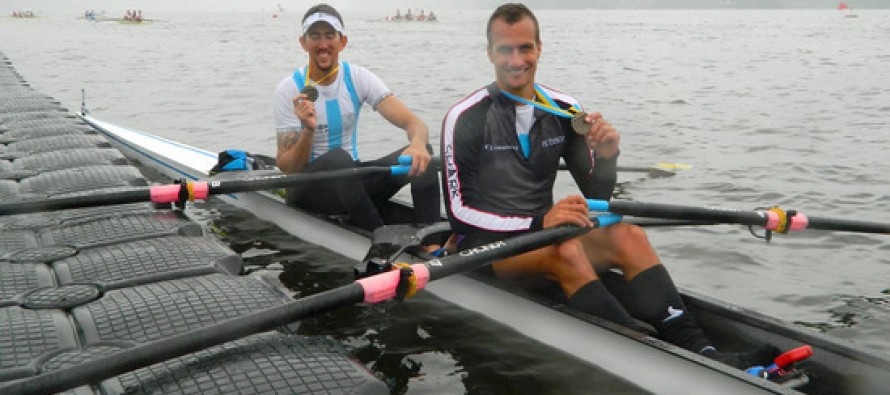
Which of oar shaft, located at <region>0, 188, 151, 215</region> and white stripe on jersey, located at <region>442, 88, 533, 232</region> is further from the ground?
white stripe on jersey, located at <region>442, 88, 533, 232</region>

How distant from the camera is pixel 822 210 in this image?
8.90 meters

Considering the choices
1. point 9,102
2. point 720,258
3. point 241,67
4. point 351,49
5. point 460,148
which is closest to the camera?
point 460,148

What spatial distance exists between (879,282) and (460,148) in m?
4.36

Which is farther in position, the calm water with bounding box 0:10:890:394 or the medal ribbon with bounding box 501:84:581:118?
the calm water with bounding box 0:10:890:394

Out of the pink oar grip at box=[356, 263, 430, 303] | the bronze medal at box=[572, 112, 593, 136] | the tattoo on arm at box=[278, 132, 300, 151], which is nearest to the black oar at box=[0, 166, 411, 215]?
the tattoo on arm at box=[278, 132, 300, 151]

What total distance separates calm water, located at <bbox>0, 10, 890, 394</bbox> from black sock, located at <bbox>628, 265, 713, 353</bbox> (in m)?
0.43

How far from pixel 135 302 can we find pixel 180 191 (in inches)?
90.1

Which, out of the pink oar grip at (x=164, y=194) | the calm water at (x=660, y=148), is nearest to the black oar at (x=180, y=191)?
the pink oar grip at (x=164, y=194)

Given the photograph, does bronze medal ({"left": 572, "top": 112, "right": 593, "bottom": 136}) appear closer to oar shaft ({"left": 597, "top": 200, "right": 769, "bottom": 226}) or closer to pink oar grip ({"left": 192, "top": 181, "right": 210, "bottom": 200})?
oar shaft ({"left": 597, "top": 200, "right": 769, "bottom": 226})

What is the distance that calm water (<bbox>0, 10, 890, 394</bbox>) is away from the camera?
17.1 feet

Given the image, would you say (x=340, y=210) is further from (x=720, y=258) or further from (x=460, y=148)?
(x=720, y=258)

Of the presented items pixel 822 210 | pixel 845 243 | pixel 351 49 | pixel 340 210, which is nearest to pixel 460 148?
pixel 340 210

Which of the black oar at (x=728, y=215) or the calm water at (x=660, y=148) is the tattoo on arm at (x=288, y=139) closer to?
the calm water at (x=660, y=148)

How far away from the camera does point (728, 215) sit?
4.71 m
